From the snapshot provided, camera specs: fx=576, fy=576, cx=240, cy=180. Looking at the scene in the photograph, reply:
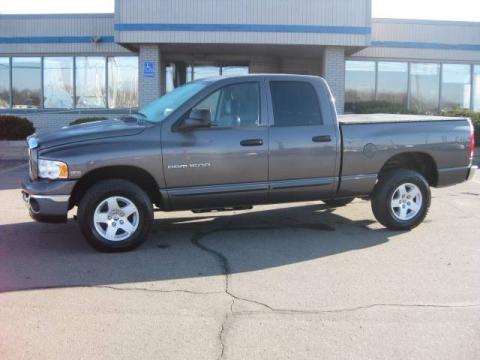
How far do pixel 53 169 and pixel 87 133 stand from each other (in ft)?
1.73

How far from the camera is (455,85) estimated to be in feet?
72.6

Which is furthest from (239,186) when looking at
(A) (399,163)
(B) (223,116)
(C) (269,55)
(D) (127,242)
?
(C) (269,55)

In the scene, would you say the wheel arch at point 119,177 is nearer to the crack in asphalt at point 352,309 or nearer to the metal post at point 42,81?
the crack in asphalt at point 352,309

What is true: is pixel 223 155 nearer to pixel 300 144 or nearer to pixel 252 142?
pixel 252 142

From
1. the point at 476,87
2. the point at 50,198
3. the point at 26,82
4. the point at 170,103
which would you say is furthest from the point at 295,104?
the point at 476,87

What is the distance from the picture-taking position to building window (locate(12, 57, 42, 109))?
2059cm

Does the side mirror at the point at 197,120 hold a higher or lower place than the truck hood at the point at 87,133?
higher

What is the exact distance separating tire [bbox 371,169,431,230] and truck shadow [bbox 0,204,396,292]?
0.24 meters

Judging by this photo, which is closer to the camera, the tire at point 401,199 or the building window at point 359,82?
the tire at point 401,199

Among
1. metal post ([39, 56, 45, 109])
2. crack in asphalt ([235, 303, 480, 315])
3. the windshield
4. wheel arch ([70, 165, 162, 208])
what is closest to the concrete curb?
metal post ([39, 56, 45, 109])

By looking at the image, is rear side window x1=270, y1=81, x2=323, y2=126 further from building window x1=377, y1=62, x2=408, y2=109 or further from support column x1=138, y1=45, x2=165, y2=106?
building window x1=377, y1=62, x2=408, y2=109

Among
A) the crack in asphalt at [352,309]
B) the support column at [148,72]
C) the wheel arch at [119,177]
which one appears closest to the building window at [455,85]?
the support column at [148,72]

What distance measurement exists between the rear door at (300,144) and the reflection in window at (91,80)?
14.7 m

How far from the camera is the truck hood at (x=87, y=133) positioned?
237 inches
